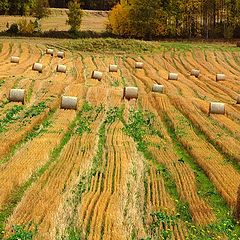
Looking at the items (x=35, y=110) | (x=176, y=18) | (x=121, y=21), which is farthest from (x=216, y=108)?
(x=176, y=18)

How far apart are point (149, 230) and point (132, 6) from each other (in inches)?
2664

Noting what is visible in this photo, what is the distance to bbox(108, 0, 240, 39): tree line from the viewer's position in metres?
75.9

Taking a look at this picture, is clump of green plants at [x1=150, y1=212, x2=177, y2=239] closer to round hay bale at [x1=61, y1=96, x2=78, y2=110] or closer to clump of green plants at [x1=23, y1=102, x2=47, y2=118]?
clump of green plants at [x1=23, y1=102, x2=47, y2=118]

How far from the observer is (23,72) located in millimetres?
40938

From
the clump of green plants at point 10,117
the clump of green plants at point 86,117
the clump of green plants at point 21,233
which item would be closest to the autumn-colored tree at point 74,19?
the clump of green plants at point 86,117

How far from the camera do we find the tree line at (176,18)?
7594 centimetres

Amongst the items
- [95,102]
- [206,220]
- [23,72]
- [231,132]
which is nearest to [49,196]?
[206,220]

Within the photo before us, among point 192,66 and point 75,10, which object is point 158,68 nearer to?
point 192,66

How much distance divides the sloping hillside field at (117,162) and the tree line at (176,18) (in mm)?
39797

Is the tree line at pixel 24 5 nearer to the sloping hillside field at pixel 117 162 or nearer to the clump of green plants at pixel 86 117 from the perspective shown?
the sloping hillside field at pixel 117 162

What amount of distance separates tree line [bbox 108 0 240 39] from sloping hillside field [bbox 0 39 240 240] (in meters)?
39.8

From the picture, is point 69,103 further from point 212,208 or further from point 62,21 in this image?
point 62,21

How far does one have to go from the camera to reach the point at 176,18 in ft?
261

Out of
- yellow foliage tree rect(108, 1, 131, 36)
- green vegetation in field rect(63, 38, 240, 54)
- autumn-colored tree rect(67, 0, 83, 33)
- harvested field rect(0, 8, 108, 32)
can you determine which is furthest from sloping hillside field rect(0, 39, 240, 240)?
harvested field rect(0, 8, 108, 32)
